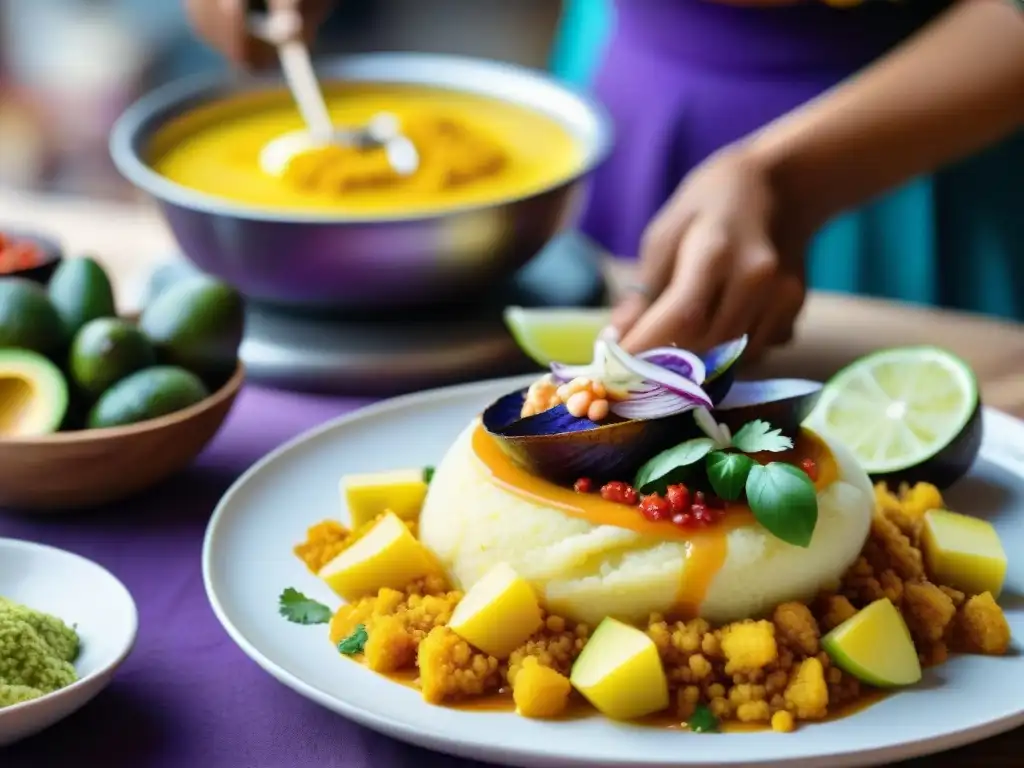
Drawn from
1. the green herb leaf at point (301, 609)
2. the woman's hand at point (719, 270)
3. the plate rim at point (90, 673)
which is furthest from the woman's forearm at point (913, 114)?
the plate rim at point (90, 673)

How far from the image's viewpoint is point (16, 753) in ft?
4.04

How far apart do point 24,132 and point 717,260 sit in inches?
165

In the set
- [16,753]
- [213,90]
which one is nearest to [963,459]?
[16,753]

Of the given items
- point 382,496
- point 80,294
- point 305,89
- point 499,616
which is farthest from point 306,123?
point 499,616

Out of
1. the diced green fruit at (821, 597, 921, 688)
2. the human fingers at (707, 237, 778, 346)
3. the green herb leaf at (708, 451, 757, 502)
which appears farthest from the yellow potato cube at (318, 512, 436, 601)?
the human fingers at (707, 237, 778, 346)

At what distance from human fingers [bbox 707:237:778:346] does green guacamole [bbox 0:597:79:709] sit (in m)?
0.96

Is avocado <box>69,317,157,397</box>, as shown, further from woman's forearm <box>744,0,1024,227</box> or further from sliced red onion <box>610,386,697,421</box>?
woman's forearm <box>744,0,1024,227</box>

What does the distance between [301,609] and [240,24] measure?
1.46 metres

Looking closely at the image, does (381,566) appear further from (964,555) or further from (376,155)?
(376,155)

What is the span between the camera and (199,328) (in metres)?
1.74

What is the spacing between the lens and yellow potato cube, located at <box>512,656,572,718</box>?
118cm

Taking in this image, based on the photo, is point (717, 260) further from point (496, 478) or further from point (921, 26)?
point (921, 26)

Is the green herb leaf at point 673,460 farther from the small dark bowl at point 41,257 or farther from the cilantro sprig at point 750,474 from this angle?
the small dark bowl at point 41,257

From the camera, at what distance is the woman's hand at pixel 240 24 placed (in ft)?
8.14
